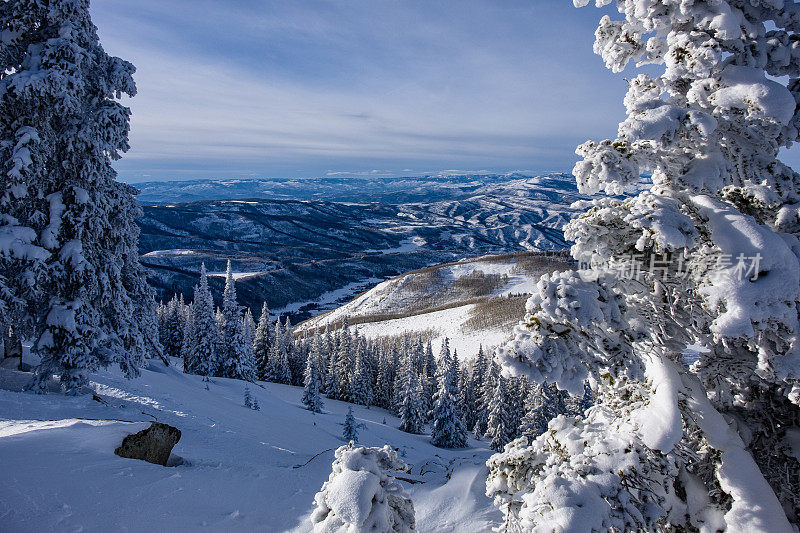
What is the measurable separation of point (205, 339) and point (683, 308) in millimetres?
43238

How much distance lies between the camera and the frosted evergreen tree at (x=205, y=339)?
4069 cm

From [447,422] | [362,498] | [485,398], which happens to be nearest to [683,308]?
[362,498]

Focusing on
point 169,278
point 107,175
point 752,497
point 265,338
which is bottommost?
point 169,278

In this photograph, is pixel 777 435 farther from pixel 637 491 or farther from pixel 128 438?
pixel 128 438

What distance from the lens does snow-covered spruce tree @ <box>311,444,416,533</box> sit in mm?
4309

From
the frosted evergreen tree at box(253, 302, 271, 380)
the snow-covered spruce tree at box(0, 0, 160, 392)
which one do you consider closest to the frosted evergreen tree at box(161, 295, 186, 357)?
the frosted evergreen tree at box(253, 302, 271, 380)

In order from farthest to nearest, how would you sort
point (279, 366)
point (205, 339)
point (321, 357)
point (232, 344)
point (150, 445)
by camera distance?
1. point (321, 357)
2. point (279, 366)
3. point (232, 344)
4. point (205, 339)
5. point (150, 445)

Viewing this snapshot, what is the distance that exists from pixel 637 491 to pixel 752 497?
4.11 feet

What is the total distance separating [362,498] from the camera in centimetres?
432

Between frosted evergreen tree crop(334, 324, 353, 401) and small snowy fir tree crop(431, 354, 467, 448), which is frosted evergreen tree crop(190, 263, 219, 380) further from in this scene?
small snowy fir tree crop(431, 354, 467, 448)

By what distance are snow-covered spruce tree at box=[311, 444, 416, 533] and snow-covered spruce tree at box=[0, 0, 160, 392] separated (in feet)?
36.3

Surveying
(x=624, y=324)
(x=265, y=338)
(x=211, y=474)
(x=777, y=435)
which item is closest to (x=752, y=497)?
(x=777, y=435)

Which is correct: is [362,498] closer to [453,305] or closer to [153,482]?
[153,482]

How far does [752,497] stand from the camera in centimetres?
373
